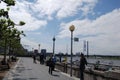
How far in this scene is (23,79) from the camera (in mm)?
24297

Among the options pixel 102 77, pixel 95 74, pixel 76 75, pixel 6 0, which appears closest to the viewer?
pixel 102 77

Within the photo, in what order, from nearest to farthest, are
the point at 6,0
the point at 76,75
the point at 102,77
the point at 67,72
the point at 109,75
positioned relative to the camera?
the point at 109,75, the point at 102,77, the point at 6,0, the point at 76,75, the point at 67,72

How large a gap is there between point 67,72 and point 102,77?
44.4ft

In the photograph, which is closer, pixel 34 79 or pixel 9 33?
pixel 34 79

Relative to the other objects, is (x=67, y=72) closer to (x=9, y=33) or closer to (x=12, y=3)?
(x=12, y=3)

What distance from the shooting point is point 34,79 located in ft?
79.0

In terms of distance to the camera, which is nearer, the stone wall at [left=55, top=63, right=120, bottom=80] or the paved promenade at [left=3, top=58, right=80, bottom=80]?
the stone wall at [left=55, top=63, right=120, bottom=80]

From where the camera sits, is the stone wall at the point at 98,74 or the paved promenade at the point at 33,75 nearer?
the stone wall at the point at 98,74

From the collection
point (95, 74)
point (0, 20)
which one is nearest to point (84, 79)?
point (95, 74)

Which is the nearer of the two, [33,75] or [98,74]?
[98,74]

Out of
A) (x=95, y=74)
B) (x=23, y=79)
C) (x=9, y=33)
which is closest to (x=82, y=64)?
(x=95, y=74)

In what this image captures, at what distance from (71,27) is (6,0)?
6346mm

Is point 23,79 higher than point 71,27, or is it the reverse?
point 71,27

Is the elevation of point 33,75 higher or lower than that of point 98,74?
lower
